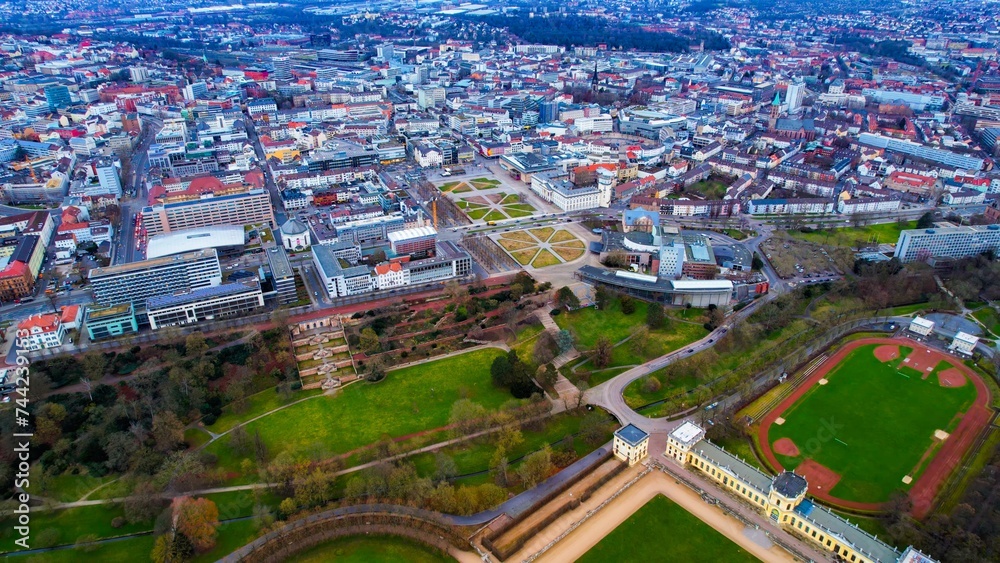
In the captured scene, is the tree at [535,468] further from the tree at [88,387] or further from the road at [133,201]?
the road at [133,201]

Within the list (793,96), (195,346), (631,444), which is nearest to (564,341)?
(631,444)

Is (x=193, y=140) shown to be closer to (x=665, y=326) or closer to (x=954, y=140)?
(x=665, y=326)

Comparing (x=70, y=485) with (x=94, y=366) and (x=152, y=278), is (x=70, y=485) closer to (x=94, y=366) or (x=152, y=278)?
(x=94, y=366)

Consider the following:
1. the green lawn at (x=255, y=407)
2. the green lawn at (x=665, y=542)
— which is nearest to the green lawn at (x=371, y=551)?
the green lawn at (x=665, y=542)

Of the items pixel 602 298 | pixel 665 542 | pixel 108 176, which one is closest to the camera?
pixel 665 542

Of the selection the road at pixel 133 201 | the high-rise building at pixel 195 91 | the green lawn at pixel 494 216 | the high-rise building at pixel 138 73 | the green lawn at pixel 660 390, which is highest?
the high-rise building at pixel 138 73

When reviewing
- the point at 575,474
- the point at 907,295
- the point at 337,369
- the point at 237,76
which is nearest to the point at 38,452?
the point at 337,369
